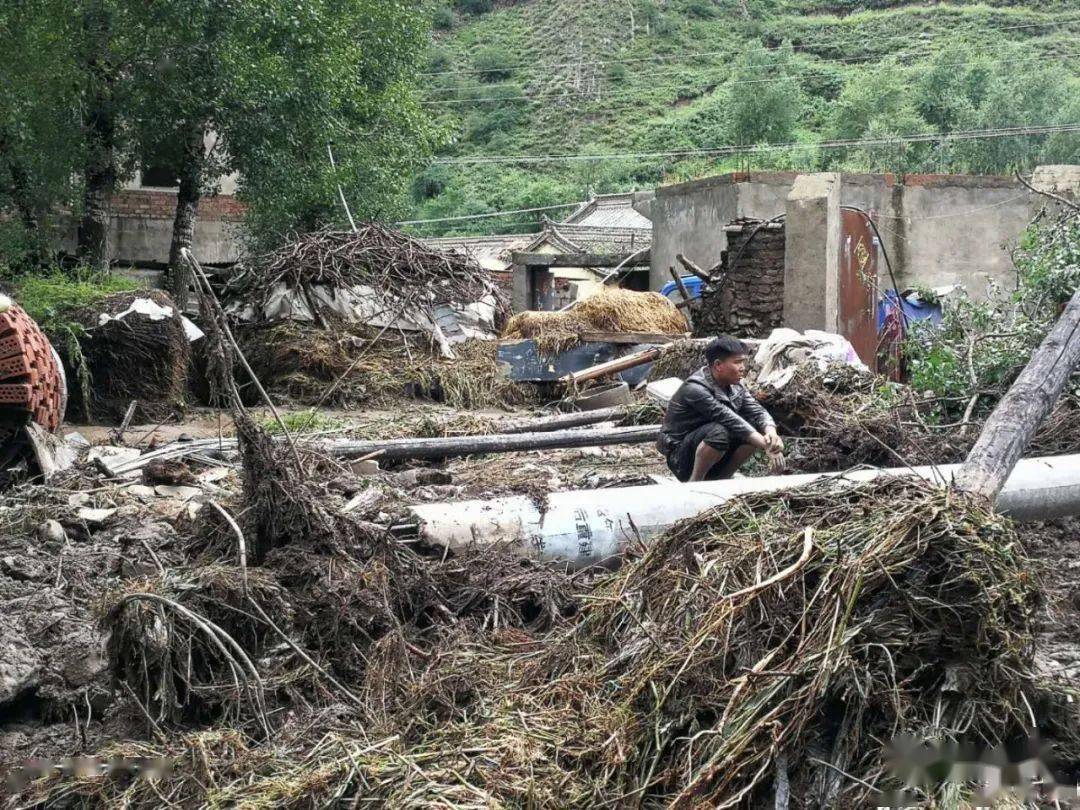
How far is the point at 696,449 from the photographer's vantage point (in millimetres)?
6598

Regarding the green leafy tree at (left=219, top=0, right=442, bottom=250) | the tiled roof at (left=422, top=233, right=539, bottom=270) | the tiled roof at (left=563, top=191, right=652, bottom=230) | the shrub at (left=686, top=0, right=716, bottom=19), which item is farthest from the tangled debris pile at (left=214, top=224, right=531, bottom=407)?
the shrub at (left=686, top=0, right=716, bottom=19)

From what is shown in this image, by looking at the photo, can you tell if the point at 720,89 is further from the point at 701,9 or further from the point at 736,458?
the point at 736,458

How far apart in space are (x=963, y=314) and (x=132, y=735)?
6.92m

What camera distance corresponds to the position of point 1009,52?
56625 mm

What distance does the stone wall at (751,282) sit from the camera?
1377 centimetres

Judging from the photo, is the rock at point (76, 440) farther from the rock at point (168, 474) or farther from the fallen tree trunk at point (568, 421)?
the fallen tree trunk at point (568, 421)

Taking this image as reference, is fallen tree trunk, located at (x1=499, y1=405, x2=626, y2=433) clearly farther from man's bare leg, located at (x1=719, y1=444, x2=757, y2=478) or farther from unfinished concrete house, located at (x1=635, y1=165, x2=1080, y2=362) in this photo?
man's bare leg, located at (x1=719, y1=444, x2=757, y2=478)

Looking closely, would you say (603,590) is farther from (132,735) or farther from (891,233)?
(891,233)

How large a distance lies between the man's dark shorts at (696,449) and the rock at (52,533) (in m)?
3.53

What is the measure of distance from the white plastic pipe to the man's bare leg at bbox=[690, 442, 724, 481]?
0.81m

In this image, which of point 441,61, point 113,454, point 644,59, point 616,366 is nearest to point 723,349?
point 113,454

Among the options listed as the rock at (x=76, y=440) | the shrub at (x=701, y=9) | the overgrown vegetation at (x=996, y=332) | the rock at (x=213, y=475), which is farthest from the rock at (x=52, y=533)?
the shrub at (x=701, y=9)

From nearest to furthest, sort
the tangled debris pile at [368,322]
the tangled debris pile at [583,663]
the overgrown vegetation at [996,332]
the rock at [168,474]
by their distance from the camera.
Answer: the tangled debris pile at [583,663] → the overgrown vegetation at [996,332] → the rock at [168,474] → the tangled debris pile at [368,322]

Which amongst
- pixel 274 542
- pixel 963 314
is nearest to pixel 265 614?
pixel 274 542
